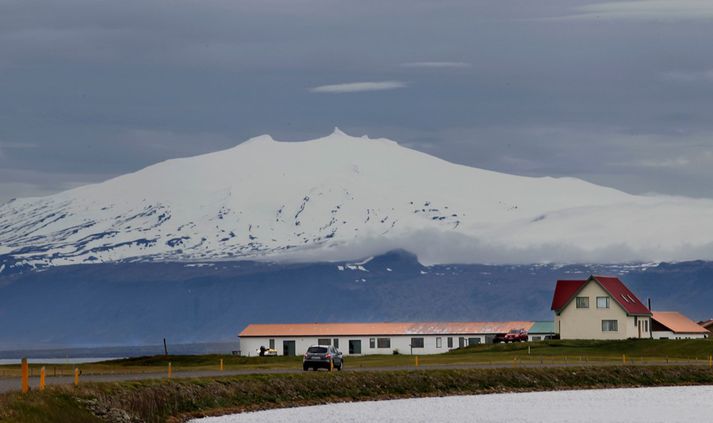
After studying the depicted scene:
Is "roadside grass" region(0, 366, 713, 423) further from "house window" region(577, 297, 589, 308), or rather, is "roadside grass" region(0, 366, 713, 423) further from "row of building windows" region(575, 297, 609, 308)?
"house window" region(577, 297, 589, 308)

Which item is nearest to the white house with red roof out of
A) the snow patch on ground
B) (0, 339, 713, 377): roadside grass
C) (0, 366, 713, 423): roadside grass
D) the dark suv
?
(0, 339, 713, 377): roadside grass

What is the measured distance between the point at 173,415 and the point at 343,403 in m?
19.0

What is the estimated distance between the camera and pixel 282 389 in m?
94.5

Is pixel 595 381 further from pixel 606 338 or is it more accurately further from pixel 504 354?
pixel 606 338

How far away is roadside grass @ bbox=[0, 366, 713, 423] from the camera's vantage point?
220 ft

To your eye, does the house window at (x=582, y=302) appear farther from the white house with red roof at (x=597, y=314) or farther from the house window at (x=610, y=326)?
the house window at (x=610, y=326)

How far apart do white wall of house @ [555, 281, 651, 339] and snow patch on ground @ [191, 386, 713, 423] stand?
84.7m

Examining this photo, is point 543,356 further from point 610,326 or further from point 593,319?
point 610,326

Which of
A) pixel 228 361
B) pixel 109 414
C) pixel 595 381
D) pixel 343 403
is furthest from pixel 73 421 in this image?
pixel 228 361

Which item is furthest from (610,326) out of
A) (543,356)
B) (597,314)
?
(543,356)

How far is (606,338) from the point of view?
194 meters

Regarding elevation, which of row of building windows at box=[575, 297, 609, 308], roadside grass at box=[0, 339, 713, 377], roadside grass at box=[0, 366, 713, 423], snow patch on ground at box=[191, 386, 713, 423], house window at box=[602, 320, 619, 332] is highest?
row of building windows at box=[575, 297, 609, 308]

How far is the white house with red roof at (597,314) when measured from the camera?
195750mm

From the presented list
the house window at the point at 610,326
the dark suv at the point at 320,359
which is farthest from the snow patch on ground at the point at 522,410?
the house window at the point at 610,326
